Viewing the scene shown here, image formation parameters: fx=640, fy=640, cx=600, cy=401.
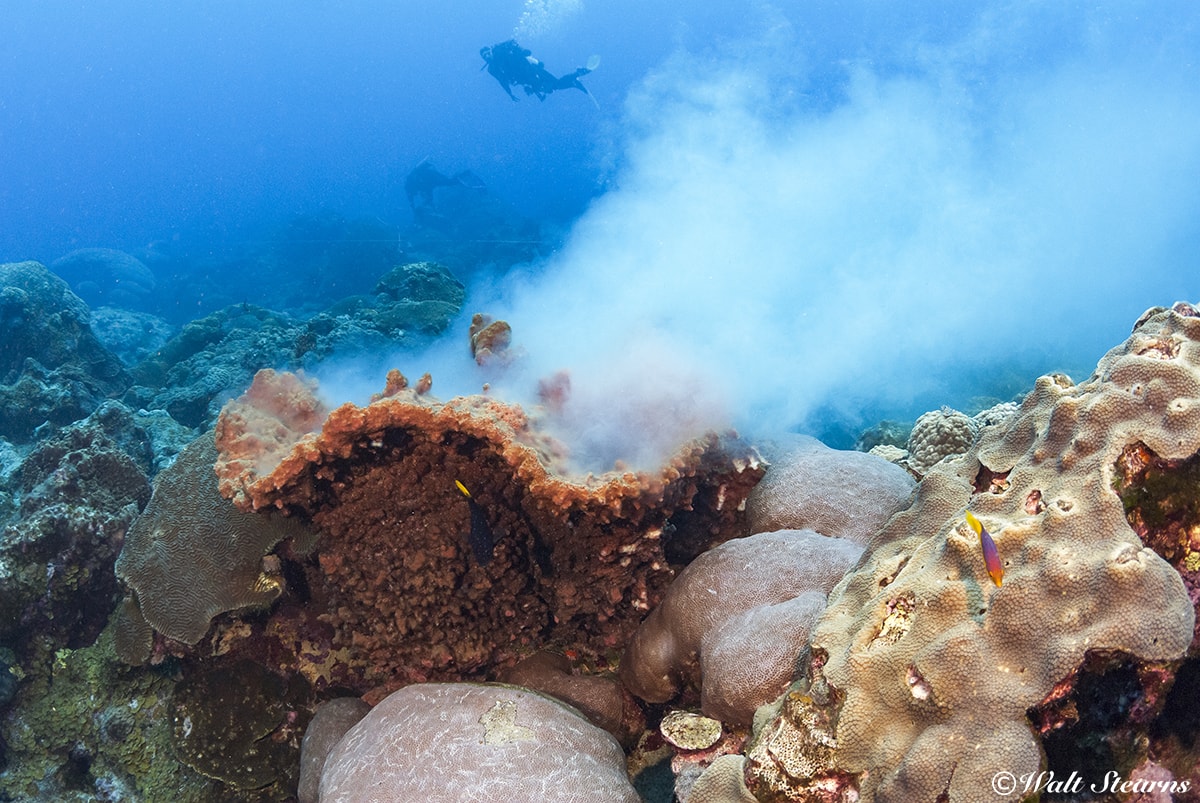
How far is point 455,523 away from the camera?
3773mm

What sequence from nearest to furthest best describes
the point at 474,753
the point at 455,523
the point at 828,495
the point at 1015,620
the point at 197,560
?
1. the point at 1015,620
2. the point at 474,753
3. the point at 455,523
4. the point at 197,560
5. the point at 828,495

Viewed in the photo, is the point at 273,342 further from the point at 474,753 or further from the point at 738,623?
the point at 738,623

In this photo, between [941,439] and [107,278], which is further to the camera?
[107,278]

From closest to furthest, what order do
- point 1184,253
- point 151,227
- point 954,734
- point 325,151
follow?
point 954,734
point 1184,253
point 151,227
point 325,151

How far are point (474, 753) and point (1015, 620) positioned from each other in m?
2.39

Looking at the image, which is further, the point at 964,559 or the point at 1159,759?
the point at 964,559

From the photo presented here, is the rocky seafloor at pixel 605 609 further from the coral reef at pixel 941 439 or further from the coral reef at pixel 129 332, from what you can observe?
the coral reef at pixel 129 332

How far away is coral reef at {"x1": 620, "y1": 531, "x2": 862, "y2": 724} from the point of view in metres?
3.07

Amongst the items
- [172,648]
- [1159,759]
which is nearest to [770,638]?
[1159,759]

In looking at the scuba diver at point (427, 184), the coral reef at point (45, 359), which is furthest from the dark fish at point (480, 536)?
the scuba diver at point (427, 184)

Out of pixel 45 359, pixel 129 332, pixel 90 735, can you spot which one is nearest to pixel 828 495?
pixel 90 735

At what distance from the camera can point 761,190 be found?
11.9 m

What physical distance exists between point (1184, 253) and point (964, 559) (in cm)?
4257

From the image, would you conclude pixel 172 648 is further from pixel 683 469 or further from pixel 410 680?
pixel 683 469
